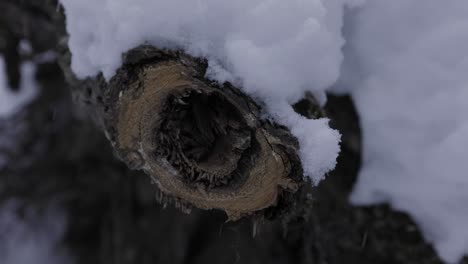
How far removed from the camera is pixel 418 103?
52.5 inches

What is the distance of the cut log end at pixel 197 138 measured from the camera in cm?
95

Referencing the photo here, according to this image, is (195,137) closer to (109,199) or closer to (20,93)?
(109,199)

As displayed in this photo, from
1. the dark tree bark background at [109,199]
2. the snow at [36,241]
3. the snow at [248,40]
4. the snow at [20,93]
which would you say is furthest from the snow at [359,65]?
the snow at [36,241]

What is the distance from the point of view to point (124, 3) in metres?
1.00

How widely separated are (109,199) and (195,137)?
1550 millimetres

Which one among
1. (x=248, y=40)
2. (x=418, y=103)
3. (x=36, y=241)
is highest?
(x=418, y=103)

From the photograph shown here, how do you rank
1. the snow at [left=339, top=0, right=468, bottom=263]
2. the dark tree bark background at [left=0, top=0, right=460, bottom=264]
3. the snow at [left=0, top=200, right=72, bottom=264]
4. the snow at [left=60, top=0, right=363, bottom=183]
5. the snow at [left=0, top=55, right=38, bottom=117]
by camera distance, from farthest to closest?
the snow at [left=0, top=200, right=72, bottom=264] < the snow at [left=0, top=55, right=38, bottom=117] < the dark tree bark background at [left=0, top=0, right=460, bottom=264] < the snow at [left=339, top=0, right=468, bottom=263] < the snow at [left=60, top=0, right=363, bottom=183]

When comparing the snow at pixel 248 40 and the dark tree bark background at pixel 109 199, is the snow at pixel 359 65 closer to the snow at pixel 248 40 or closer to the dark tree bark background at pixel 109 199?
the snow at pixel 248 40

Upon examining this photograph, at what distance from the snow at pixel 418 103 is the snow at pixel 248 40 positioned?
1.21 ft

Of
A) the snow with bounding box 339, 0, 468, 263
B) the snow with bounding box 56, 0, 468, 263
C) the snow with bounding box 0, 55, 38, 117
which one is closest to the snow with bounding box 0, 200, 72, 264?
the snow with bounding box 0, 55, 38, 117

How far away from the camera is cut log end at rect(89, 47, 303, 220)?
950mm

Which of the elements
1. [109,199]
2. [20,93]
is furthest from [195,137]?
[20,93]

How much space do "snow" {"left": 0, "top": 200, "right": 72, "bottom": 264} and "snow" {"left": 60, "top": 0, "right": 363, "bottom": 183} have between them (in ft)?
6.71

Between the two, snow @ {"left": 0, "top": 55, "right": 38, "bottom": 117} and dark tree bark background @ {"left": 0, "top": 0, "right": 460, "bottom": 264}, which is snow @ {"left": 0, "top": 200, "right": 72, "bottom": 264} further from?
snow @ {"left": 0, "top": 55, "right": 38, "bottom": 117}
